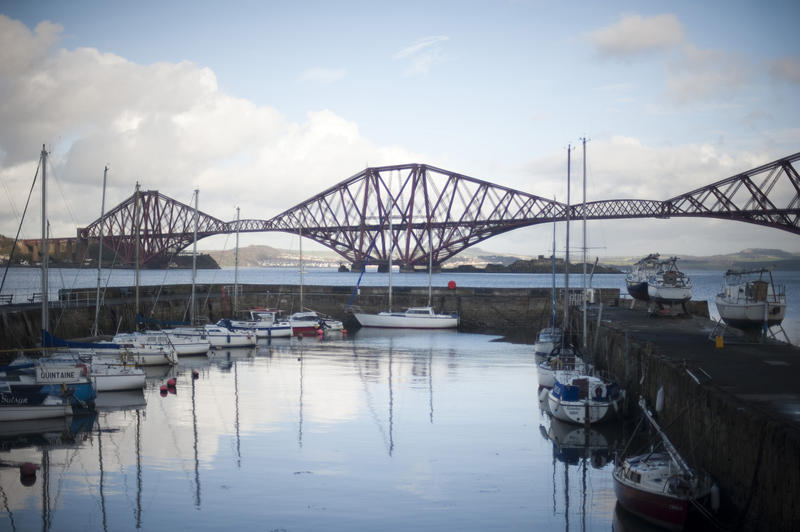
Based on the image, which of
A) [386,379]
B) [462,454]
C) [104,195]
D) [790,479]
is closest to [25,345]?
[104,195]

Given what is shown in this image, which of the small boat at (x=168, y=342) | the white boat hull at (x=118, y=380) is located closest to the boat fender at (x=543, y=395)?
the white boat hull at (x=118, y=380)

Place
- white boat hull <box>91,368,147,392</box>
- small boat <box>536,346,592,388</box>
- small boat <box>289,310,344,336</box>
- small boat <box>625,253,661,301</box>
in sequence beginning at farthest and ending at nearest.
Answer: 1. small boat <box>289,310,344,336</box>
2. small boat <box>625,253,661,301</box>
3. small boat <box>536,346,592,388</box>
4. white boat hull <box>91,368,147,392</box>

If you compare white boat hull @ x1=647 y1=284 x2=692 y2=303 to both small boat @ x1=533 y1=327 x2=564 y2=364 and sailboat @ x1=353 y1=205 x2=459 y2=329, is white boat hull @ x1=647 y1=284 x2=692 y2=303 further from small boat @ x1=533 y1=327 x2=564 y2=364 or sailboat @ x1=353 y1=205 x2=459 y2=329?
sailboat @ x1=353 y1=205 x2=459 y2=329

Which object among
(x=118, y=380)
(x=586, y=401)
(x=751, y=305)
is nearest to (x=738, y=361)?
(x=586, y=401)

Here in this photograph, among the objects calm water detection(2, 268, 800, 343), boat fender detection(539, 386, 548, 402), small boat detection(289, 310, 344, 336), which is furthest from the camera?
calm water detection(2, 268, 800, 343)

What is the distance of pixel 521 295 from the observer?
1687 inches

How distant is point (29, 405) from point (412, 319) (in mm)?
26367

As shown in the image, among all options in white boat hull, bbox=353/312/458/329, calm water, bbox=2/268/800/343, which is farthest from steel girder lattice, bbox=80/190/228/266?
white boat hull, bbox=353/312/458/329

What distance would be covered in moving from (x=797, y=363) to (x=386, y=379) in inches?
468

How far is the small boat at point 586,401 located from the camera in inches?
625

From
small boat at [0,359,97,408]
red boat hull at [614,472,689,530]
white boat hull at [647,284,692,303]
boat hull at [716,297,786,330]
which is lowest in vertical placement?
red boat hull at [614,472,689,530]

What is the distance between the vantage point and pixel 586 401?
1591 centimetres

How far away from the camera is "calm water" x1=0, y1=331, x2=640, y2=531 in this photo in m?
10.5

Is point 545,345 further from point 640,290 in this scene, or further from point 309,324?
point 309,324
